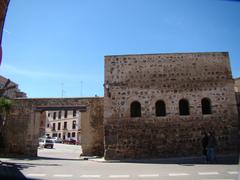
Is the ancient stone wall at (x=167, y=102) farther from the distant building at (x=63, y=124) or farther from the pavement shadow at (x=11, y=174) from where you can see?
the distant building at (x=63, y=124)

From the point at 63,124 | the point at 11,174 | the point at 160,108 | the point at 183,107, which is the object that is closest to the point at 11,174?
the point at 11,174

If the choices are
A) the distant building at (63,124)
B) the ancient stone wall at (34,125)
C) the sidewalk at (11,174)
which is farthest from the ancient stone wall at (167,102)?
the distant building at (63,124)

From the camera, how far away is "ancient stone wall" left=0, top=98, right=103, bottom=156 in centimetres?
1603

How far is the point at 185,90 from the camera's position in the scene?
14.5 meters

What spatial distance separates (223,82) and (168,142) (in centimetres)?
494

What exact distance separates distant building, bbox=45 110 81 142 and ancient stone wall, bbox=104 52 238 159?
36.0 metres

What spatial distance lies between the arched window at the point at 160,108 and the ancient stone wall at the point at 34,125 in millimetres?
4017

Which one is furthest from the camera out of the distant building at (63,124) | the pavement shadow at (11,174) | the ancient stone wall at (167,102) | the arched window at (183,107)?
the distant building at (63,124)

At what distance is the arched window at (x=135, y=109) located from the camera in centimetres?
1453

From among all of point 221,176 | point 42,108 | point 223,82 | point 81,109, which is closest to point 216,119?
point 223,82

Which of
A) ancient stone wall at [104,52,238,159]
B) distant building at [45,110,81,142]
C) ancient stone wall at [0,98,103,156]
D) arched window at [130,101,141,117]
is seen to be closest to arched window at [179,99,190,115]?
ancient stone wall at [104,52,238,159]

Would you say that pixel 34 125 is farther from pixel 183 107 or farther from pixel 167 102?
pixel 183 107

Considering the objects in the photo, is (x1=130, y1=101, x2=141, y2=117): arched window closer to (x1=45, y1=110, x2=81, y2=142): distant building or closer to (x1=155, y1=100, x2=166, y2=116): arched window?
(x1=155, y1=100, x2=166, y2=116): arched window

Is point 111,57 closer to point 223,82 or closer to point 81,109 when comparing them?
point 81,109
